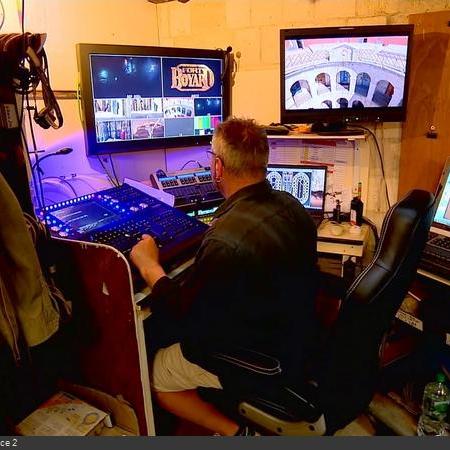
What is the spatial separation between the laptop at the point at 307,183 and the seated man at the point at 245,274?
1.04 metres

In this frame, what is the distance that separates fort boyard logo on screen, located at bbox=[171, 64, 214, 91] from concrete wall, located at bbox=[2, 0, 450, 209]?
242 mm

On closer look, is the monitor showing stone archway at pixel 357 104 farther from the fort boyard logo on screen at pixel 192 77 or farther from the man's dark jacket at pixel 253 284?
the man's dark jacket at pixel 253 284

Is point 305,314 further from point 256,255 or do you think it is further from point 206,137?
point 206,137

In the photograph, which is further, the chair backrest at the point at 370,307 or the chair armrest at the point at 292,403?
the chair armrest at the point at 292,403

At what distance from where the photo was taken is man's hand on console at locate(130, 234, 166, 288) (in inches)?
55.7

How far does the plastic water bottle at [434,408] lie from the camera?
1835 millimetres

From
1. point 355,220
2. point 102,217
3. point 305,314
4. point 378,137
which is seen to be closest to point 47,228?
point 102,217

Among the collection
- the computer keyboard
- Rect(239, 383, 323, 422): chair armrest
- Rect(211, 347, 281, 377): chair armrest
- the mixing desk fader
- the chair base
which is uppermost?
the mixing desk fader

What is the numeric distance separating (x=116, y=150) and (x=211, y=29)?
1.04m

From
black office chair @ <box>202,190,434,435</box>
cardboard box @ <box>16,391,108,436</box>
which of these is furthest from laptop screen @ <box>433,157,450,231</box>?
cardboard box @ <box>16,391,108,436</box>

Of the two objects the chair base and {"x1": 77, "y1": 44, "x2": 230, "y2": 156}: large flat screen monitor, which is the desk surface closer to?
{"x1": 77, "y1": 44, "x2": 230, "y2": 156}: large flat screen monitor

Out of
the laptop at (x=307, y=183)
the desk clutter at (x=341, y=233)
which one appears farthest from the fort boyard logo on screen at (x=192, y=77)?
the desk clutter at (x=341, y=233)

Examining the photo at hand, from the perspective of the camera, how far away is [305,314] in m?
1.35

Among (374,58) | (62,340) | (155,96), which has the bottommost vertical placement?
(62,340)
